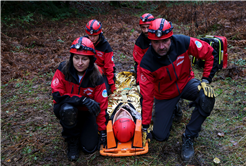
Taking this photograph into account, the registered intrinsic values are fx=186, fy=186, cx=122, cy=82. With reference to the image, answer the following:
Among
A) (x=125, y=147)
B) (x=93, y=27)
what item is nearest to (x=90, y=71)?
(x=125, y=147)

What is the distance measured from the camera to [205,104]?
300cm

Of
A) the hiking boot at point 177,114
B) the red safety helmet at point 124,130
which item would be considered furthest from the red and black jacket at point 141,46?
the red safety helmet at point 124,130

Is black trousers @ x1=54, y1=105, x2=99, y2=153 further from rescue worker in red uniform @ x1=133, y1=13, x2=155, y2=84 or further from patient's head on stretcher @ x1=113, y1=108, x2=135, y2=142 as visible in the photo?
rescue worker in red uniform @ x1=133, y1=13, x2=155, y2=84

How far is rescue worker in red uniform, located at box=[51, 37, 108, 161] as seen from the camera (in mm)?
3098

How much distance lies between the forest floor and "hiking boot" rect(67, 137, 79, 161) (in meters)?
0.10

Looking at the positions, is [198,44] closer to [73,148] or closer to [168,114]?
[168,114]

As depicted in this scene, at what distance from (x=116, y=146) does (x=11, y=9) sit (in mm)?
12221

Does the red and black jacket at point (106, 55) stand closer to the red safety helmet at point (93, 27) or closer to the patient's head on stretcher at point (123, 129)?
the red safety helmet at point (93, 27)

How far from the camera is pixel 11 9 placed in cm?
1169

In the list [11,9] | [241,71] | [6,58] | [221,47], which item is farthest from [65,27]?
[241,71]

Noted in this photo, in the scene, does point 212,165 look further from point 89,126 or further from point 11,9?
point 11,9

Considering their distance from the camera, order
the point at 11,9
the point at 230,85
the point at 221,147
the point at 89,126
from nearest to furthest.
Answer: the point at 221,147 → the point at 89,126 → the point at 230,85 → the point at 11,9

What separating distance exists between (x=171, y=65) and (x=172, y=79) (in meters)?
0.29

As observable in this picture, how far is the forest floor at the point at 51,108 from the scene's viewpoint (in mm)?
3232
